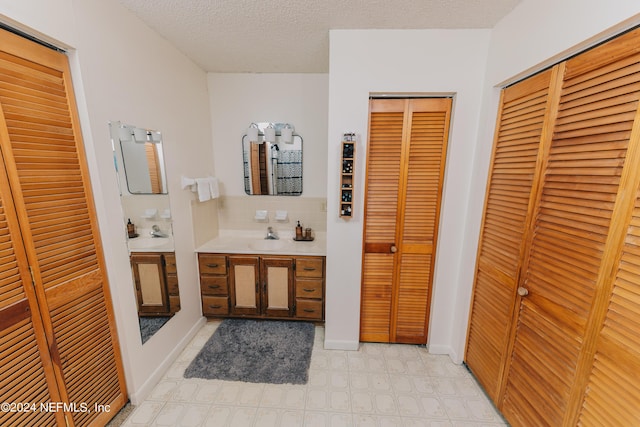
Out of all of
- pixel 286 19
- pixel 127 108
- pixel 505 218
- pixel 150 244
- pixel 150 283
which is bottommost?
pixel 150 283

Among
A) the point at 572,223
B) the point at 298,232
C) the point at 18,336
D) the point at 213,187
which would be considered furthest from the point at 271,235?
the point at 572,223

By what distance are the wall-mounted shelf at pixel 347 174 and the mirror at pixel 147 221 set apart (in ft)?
4.40

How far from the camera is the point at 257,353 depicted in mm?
1985

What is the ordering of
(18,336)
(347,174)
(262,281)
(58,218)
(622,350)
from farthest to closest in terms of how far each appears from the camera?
(262,281) < (347,174) < (58,218) < (18,336) < (622,350)

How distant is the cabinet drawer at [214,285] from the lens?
7.52 ft

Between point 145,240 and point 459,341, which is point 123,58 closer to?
point 145,240

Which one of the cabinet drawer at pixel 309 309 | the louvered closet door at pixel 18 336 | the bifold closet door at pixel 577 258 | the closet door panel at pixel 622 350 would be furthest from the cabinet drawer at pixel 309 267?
the closet door panel at pixel 622 350

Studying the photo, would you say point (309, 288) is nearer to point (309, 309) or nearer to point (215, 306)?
point (309, 309)

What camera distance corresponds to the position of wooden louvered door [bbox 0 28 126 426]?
0.97 meters

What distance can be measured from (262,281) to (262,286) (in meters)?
0.05

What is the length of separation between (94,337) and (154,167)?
→ 1.08m

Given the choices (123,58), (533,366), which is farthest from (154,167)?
(533,366)

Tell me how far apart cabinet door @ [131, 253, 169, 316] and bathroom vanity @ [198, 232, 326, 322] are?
490 millimetres

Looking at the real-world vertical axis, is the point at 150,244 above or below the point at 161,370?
above
